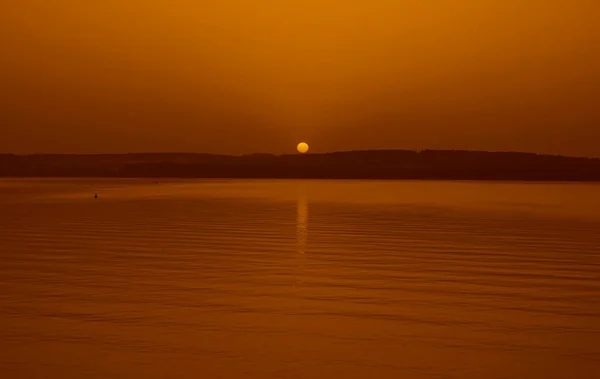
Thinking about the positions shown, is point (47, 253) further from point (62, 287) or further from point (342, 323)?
point (342, 323)

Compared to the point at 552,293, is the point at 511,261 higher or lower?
higher

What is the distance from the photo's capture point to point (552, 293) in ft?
Answer: 59.0

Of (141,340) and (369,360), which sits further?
(141,340)

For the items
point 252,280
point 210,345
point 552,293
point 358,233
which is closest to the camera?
point 210,345

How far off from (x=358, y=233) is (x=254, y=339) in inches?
853

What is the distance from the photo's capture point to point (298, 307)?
16094 mm

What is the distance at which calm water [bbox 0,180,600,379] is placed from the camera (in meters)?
11.7

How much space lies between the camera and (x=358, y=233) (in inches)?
1364

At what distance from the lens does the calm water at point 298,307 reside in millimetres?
11703

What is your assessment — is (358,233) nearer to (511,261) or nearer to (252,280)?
(511,261)

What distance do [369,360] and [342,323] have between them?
8.53 ft

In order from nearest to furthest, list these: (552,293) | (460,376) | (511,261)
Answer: (460,376) < (552,293) < (511,261)

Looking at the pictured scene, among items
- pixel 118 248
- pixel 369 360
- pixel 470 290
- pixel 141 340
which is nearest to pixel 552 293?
pixel 470 290

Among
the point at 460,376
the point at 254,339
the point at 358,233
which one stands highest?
the point at 358,233
